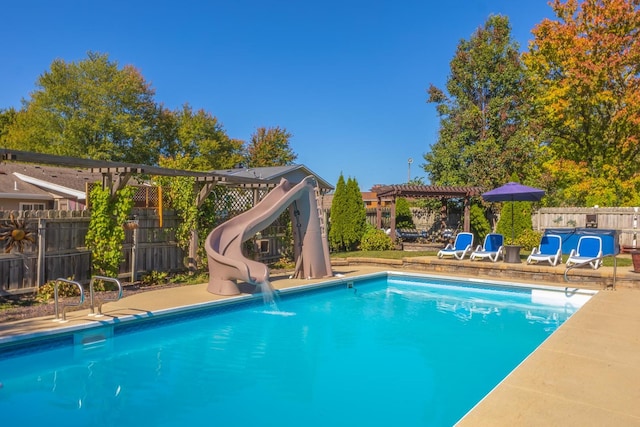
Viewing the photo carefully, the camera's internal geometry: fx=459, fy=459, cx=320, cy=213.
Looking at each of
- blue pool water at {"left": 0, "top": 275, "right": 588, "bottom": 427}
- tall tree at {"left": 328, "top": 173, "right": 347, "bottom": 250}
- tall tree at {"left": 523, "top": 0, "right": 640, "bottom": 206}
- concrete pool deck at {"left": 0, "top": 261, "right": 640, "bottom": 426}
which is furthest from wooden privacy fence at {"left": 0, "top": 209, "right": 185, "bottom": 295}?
tall tree at {"left": 523, "top": 0, "right": 640, "bottom": 206}

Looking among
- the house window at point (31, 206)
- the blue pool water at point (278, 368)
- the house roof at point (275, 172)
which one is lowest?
the blue pool water at point (278, 368)

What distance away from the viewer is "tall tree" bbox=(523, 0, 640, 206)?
62.7ft

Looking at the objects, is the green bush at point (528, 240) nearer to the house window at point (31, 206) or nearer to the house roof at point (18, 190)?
the house roof at point (18, 190)

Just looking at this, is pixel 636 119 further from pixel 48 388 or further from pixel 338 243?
pixel 48 388

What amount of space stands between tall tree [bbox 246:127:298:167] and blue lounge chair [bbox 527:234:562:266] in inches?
1216

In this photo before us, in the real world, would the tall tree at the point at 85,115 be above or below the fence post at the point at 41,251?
above

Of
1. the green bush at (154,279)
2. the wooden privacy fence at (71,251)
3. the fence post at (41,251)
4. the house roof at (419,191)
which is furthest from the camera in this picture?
the house roof at (419,191)

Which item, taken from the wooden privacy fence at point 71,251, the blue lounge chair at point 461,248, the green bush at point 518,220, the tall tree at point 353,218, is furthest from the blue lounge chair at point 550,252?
the wooden privacy fence at point 71,251

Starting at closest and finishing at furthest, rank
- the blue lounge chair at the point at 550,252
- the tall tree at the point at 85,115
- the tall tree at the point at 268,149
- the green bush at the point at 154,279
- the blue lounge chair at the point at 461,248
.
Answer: the green bush at the point at 154,279
the blue lounge chair at the point at 550,252
the blue lounge chair at the point at 461,248
the tall tree at the point at 85,115
the tall tree at the point at 268,149

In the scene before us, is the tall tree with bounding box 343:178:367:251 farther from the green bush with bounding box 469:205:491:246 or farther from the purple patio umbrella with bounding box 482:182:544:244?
the green bush with bounding box 469:205:491:246

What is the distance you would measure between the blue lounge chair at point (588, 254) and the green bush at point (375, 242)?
7016 mm

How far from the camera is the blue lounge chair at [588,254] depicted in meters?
11.2

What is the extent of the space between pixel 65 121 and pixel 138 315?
29.5 metres

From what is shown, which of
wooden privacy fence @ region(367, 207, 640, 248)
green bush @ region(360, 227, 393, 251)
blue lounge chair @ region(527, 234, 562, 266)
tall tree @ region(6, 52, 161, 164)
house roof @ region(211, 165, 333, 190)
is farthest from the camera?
tall tree @ region(6, 52, 161, 164)
